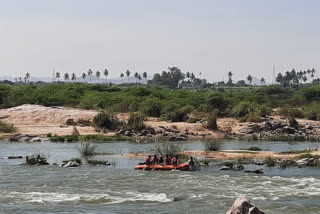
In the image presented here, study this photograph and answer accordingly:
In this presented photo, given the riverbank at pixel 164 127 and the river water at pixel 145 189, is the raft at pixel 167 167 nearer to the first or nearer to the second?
the river water at pixel 145 189

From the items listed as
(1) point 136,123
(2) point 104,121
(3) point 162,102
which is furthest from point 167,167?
(3) point 162,102

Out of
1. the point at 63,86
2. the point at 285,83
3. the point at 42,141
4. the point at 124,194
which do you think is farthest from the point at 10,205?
the point at 285,83

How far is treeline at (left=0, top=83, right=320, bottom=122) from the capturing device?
6356 centimetres

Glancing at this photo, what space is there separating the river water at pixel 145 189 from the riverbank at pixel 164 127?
1637 cm

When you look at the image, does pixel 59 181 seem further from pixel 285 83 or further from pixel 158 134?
pixel 285 83

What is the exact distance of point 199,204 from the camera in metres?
23.5

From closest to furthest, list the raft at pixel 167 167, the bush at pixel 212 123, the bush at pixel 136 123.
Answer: the raft at pixel 167 167
the bush at pixel 136 123
the bush at pixel 212 123

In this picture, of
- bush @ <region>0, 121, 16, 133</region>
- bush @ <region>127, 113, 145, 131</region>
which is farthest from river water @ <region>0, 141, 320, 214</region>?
bush @ <region>0, 121, 16, 133</region>

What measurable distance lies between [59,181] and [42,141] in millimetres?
20152

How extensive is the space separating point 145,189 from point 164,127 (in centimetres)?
2753

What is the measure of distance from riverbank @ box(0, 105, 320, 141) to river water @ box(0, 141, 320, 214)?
53.7ft

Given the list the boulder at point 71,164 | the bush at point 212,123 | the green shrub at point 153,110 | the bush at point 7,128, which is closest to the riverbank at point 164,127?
the bush at point 212,123

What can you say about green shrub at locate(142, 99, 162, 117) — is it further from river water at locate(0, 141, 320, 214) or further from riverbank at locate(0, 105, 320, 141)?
river water at locate(0, 141, 320, 214)

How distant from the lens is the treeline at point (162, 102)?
6356cm
